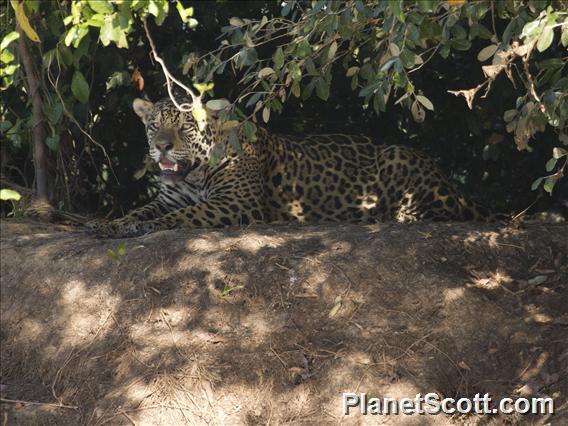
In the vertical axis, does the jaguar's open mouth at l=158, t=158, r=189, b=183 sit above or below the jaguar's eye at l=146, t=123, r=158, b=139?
below

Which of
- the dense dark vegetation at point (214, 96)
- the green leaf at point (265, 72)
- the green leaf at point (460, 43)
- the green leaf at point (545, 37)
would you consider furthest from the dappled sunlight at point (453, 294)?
the dense dark vegetation at point (214, 96)

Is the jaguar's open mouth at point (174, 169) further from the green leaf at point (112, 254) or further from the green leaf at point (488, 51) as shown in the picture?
the green leaf at point (488, 51)

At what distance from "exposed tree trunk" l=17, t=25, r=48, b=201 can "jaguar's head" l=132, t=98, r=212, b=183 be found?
3.25ft

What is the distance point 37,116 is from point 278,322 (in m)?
3.52

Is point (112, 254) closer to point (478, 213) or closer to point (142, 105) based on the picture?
point (142, 105)

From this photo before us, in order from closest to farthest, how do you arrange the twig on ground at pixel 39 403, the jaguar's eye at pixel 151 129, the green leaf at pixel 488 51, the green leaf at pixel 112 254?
the green leaf at pixel 488 51 → the twig on ground at pixel 39 403 → the green leaf at pixel 112 254 → the jaguar's eye at pixel 151 129

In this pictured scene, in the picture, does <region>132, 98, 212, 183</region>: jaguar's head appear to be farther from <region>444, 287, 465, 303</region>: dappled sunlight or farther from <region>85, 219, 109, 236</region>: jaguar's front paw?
<region>444, 287, 465, 303</region>: dappled sunlight

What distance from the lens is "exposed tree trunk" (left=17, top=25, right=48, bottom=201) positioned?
846 cm

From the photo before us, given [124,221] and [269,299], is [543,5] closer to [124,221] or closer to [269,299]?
[269,299]

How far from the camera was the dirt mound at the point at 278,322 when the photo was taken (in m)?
6.00

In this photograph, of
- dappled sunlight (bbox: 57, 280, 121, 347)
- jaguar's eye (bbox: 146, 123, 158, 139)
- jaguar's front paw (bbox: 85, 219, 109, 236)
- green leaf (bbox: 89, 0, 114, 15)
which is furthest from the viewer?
jaguar's eye (bbox: 146, 123, 158, 139)

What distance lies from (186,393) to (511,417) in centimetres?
195

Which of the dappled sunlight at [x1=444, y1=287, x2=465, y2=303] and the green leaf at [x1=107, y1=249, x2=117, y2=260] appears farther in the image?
the green leaf at [x1=107, y1=249, x2=117, y2=260]

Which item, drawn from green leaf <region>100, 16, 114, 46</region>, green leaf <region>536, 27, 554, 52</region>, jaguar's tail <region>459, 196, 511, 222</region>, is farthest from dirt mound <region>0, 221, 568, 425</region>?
green leaf <region>100, 16, 114, 46</region>
